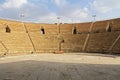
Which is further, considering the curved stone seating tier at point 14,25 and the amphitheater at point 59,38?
the curved stone seating tier at point 14,25

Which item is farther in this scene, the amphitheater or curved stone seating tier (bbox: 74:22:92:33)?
curved stone seating tier (bbox: 74:22:92:33)

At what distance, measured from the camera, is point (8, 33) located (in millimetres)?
54281

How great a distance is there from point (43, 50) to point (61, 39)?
21.7 ft

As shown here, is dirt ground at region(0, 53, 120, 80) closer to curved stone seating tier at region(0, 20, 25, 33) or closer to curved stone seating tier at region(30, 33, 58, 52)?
curved stone seating tier at region(30, 33, 58, 52)

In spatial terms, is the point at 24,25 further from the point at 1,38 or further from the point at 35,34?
the point at 1,38

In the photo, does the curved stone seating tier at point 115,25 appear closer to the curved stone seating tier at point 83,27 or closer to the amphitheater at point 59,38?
the amphitheater at point 59,38

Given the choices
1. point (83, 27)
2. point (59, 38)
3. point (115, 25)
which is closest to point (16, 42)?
point (59, 38)

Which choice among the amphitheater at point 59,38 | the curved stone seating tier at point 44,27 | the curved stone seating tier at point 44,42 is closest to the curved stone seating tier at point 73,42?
the amphitheater at point 59,38

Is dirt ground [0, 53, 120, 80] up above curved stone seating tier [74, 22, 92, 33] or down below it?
below

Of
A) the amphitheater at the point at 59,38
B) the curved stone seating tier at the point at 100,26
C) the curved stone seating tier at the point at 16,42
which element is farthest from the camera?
the curved stone seating tier at the point at 100,26

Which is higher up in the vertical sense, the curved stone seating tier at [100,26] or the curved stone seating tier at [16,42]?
the curved stone seating tier at [100,26]

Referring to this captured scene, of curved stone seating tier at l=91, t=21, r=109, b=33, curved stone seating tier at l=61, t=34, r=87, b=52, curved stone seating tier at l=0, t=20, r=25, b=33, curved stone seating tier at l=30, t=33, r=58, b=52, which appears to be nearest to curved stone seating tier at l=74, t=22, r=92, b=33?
curved stone seating tier at l=91, t=21, r=109, b=33

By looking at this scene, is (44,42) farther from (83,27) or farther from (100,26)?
(100,26)

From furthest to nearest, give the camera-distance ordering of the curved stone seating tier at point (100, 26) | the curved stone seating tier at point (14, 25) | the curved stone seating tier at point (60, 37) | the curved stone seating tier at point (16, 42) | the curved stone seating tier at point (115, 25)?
the curved stone seating tier at point (100, 26)
the curved stone seating tier at point (14, 25)
the curved stone seating tier at point (115, 25)
the curved stone seating tier at point (60, 37)
the curved stone seating tier at point (16, 42)
